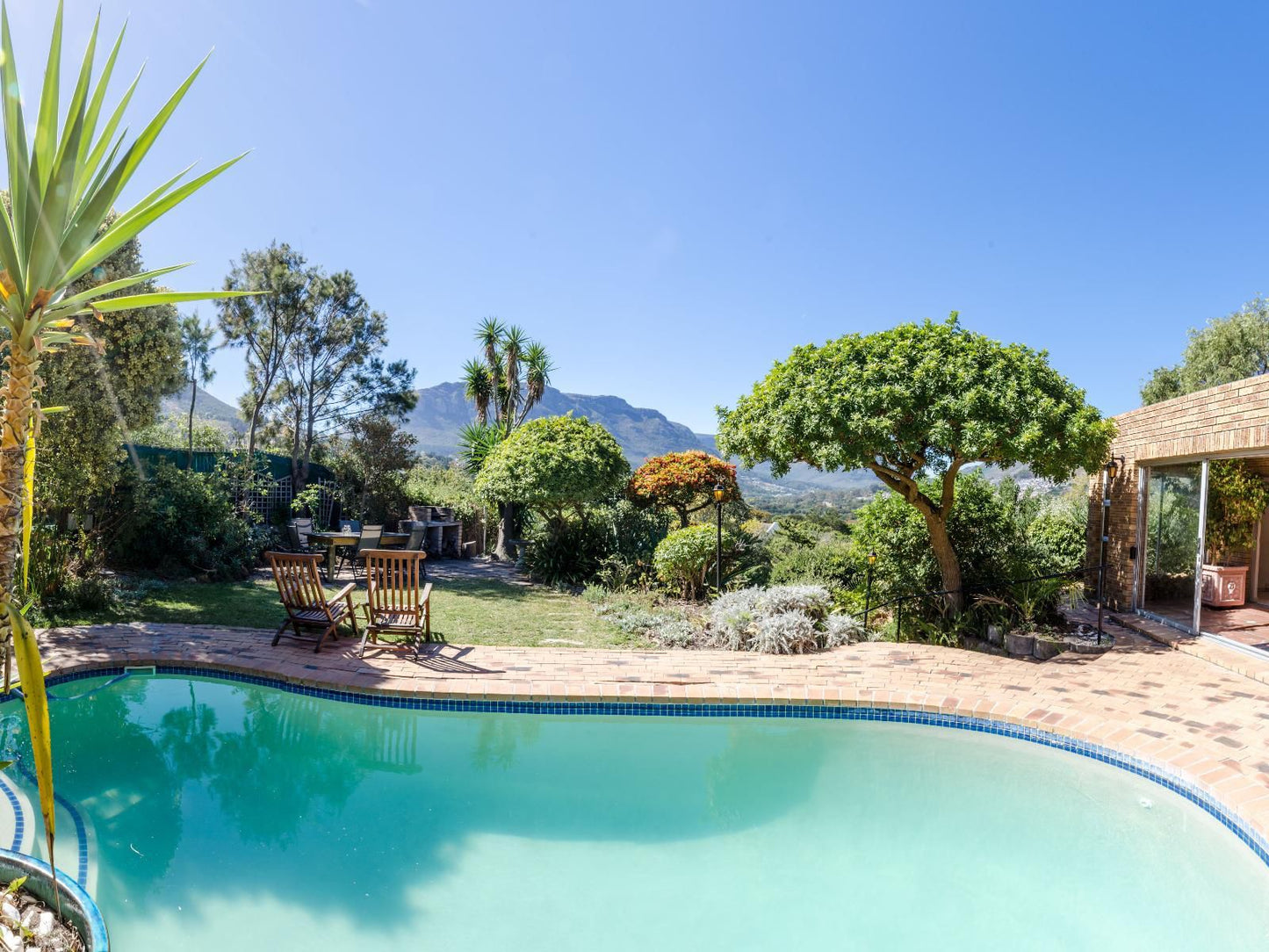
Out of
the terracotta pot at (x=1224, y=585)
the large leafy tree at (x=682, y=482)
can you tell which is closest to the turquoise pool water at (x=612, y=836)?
the terracotta pot at (x=1224, y=585)

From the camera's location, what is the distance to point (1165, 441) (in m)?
8.26

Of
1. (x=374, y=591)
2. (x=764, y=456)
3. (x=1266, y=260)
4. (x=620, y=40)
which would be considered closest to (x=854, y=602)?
(x=764, y=456)

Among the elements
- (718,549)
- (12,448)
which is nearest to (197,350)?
(718,549)

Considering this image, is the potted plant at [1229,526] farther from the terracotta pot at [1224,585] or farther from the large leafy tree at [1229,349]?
the large leafy tree at [1229,349]

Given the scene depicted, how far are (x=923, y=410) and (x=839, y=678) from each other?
2.78m

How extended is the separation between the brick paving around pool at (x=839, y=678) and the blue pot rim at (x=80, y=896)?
308 centimetres

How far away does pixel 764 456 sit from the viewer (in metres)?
8.00

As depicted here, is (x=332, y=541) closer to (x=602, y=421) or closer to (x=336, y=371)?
(x=336, y=371)

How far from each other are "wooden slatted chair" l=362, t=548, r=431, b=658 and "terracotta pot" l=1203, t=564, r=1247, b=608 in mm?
9684

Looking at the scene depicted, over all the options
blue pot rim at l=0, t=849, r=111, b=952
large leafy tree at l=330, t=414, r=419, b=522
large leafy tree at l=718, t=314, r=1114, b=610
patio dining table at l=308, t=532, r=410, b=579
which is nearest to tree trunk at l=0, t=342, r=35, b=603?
blue pot rim at l=0, t=849, r=111, b=952

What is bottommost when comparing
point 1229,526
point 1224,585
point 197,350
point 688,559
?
point 688,559

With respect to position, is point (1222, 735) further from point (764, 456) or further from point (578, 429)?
point (578, 429)

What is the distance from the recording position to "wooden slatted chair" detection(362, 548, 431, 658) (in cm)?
684

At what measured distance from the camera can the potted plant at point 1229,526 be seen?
28.7ft
